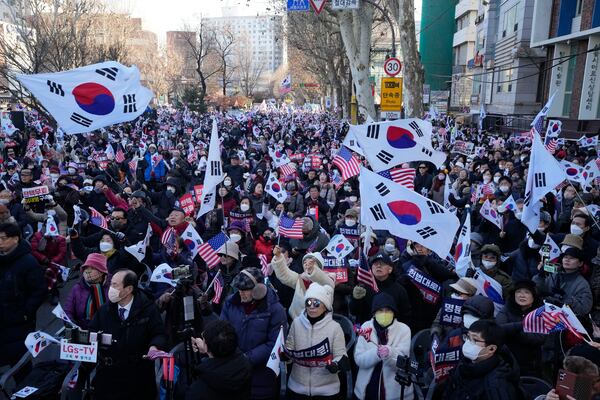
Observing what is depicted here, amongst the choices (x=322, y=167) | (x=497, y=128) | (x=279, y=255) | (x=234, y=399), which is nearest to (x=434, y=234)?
(x=279, y=255)

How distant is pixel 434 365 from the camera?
3.95 m

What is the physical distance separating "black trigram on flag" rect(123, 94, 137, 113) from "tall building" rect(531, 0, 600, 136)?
19604mm

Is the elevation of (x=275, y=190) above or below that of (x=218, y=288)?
above

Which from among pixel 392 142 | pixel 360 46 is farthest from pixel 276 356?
pixel 360 46

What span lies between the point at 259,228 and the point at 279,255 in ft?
9.40

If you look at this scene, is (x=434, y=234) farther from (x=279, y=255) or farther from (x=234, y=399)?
(x=234, y=399)

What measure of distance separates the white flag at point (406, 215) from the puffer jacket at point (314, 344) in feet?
5.97

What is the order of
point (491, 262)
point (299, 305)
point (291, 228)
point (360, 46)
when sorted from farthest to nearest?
point (360, 46) → point (291, 228) → point (491, 262) → point (299, 305)

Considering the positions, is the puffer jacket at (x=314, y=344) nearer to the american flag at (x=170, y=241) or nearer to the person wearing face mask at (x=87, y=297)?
the person wearing face mask at (x=87, y=297)

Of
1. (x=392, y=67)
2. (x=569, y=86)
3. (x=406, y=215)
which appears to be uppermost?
(x=569, y=86)

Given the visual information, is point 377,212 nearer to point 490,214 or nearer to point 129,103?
point 490,214

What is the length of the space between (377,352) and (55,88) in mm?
4614

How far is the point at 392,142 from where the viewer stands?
25.0ft

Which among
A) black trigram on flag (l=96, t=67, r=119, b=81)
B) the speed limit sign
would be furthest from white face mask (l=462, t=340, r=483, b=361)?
the speed limit sign
